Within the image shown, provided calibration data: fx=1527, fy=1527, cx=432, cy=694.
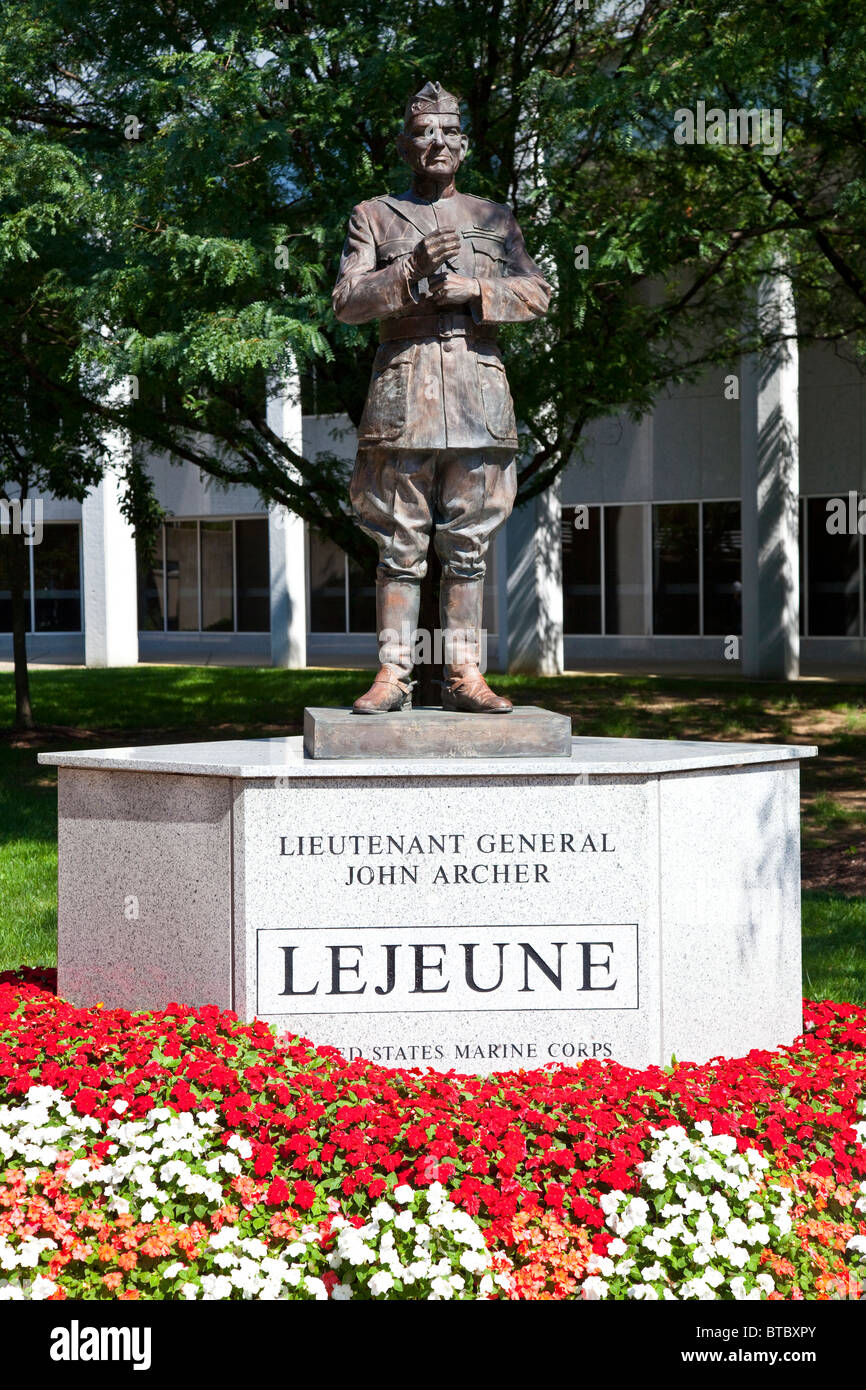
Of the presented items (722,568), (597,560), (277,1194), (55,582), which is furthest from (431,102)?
(55,582)

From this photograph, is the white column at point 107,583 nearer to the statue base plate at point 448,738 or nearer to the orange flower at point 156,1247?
the statue base plate at point 448,738

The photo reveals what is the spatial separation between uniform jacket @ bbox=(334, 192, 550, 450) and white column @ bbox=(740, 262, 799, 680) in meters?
14.7

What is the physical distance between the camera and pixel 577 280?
9867 mm

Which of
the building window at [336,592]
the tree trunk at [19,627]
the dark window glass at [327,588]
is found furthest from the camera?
the dark window glass at [327,588]

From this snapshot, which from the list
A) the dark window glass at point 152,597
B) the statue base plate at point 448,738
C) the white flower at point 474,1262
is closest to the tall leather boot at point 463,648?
the statue base plate at point 448,738

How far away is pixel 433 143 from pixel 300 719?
34.5 ft

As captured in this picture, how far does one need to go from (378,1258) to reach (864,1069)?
2117mm

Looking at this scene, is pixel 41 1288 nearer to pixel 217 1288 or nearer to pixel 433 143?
pixel 217 1288

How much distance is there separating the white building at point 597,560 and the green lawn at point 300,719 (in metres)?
1.66

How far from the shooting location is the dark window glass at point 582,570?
24.6 metres

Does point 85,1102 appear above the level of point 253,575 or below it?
Result: below

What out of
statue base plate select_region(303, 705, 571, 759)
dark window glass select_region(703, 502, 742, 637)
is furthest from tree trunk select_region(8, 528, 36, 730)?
dark window glass select_region(703, 502, 742, 637)

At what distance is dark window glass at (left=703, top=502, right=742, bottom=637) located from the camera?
75.2 ft

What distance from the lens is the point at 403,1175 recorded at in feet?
13.8
